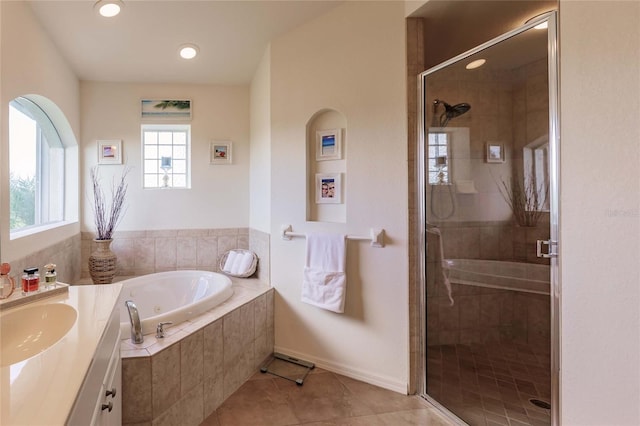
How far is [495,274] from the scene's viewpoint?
2189mm

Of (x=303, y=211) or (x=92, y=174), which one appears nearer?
(x=303, y=211)

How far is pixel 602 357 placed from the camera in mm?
1132

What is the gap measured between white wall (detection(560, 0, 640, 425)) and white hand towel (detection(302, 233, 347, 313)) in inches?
47.6

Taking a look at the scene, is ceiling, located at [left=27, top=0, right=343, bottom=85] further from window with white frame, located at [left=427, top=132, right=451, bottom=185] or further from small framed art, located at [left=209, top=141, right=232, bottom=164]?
window with white frame, located at [left=427, top=132, right=451, bottom=185]

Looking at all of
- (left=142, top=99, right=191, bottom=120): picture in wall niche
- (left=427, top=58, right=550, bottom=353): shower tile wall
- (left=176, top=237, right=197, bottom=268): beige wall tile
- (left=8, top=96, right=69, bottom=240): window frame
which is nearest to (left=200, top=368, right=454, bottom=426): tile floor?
(left=427, top=58, right=550, bottom=353): shower tile wall

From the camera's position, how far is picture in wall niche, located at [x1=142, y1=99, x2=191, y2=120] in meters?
2.97

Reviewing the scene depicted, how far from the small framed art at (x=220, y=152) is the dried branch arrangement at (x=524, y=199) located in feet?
7.96

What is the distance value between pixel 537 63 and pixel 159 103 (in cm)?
308

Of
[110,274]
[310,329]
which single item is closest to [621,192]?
[310,329]

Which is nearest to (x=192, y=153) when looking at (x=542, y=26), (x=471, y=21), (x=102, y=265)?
(x=102, y=265)

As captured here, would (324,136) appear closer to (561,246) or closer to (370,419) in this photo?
(561,246)

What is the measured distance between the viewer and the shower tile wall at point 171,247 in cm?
291

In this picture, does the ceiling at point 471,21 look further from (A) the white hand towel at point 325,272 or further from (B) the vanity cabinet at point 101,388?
(B) the vanity cabinet at point 101,388

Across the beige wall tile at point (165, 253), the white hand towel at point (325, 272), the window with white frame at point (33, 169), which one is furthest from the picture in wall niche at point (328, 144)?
the window with white frame at point (33, 169)
